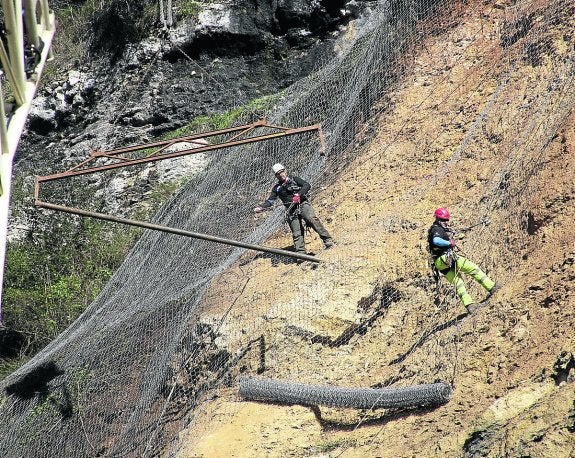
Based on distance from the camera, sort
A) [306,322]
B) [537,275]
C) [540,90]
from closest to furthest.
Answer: [537,275], [306,322], [540,90]

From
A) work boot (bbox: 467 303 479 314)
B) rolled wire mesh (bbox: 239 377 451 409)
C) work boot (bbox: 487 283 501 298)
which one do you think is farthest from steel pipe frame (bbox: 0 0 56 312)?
work boot (bbox: 487 283 501 298)

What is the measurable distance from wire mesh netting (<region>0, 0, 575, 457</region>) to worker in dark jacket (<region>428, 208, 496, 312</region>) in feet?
1.04

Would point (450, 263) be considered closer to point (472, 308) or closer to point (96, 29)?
point (472, 308)

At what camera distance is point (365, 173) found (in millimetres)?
13625

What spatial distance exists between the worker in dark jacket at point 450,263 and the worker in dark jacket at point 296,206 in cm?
225

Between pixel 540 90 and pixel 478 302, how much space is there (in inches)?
136

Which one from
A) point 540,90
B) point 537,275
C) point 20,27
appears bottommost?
point 537,275

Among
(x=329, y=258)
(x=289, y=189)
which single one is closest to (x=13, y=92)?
(x=289, y=189)

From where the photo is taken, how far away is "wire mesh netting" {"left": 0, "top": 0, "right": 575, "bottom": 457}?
35.0ft

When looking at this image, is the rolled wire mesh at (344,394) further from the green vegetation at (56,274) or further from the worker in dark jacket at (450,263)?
the green vegetation at (56,274)

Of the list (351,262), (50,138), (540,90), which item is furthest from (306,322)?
(50,138)

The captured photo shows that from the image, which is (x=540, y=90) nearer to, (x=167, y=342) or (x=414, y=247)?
(x=414, y=247)

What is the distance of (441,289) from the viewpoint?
412 inches

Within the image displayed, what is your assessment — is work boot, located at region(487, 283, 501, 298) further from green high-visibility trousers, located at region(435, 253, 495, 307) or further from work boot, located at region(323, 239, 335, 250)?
work boot, located at region(323, 239, 335, 250)
